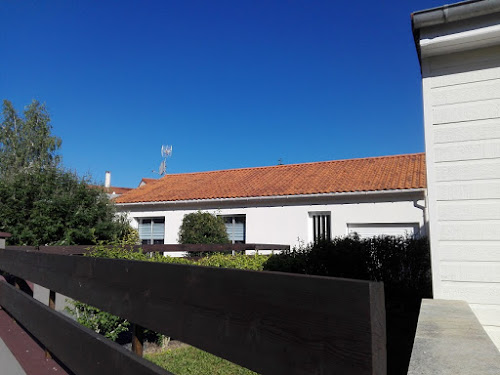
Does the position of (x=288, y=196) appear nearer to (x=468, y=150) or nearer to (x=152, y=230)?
(x=152, y=230)

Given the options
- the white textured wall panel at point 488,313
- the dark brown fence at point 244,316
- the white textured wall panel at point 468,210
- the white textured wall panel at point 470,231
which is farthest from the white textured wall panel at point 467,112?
the dark brown fence at point 244,316

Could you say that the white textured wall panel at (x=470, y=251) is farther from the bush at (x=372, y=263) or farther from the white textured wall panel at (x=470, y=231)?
the bush at (x=372, y=263)

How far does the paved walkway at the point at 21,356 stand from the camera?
2549 millimetres

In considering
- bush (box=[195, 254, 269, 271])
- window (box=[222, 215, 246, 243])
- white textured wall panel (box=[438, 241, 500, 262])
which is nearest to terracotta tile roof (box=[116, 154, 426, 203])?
window (box=[222, 215, 246, 243])

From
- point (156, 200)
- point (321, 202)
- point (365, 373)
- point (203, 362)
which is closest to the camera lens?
point (365, 373)

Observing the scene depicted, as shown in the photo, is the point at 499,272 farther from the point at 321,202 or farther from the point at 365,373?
the point at 321,202

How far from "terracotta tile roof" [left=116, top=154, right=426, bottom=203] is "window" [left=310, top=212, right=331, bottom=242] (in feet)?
3.32

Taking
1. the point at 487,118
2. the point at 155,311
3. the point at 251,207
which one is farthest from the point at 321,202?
the point at 155,311

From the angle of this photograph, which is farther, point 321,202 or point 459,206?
point 321,202

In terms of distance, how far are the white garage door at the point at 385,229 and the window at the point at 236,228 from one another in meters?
4.77

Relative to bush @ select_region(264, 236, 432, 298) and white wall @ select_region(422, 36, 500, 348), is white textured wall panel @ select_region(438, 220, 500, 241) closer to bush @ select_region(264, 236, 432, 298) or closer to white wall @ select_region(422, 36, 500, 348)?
white wall @ select_region(422, 36, 500, 348)

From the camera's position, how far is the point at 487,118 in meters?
Answer: 3.58

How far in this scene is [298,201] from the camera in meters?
15.0

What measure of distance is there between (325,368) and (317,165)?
18.1 m
